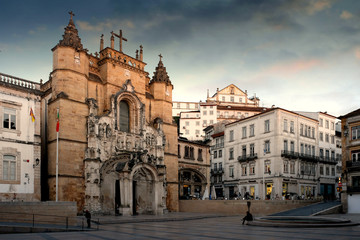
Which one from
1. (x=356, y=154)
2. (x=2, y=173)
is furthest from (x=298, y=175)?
(x=2, y=173)

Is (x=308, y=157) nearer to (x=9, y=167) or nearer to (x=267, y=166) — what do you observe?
(x=267, y=166)

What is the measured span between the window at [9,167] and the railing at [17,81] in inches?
244

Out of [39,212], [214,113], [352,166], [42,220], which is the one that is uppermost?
[214,113]

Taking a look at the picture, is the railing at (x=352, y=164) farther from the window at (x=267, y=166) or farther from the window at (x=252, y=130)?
the window at (x=252, y=130)

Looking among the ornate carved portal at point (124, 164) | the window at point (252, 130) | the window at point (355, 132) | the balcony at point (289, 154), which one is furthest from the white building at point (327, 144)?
the ornate carved portal at point (124, 164)

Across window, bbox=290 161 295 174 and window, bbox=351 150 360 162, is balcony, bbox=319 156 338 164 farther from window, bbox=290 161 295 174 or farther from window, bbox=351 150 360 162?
window, bbox=351 150 360 162

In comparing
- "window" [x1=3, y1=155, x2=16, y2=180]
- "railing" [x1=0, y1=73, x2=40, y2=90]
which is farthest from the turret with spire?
"window" [x1=3, y1=155, x2=16, y2=180]

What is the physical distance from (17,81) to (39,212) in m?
12.1

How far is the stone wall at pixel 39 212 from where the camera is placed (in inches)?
982

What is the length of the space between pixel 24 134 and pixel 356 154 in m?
34.7

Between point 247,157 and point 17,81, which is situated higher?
point 17,81

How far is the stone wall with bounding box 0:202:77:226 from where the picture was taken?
982 inches

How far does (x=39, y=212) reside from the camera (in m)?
25.8

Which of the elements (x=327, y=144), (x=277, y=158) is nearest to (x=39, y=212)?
(x=277, y=158)
